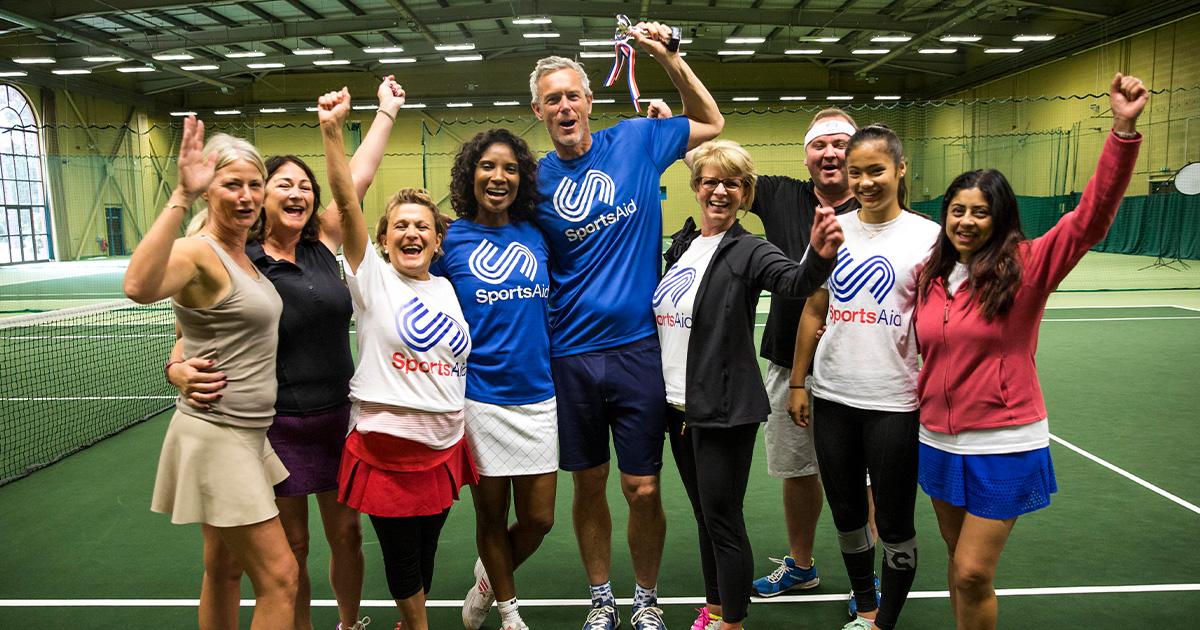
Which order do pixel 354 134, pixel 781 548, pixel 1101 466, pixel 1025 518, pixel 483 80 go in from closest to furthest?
1. pixel 781 548
2. pixel 1025 518
3. pixel 1101 466
4. pixel 354 134
5. pixel 483 80

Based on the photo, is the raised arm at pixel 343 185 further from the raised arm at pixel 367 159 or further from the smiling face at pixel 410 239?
the raised arm at pixel 367 159

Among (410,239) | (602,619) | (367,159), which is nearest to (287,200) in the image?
(367,159)

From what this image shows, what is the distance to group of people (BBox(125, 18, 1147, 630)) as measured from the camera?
2594mm

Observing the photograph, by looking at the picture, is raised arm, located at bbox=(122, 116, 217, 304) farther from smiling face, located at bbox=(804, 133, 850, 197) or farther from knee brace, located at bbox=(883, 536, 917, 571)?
knee brace, located at bbox=(883, 536, 917, 571)

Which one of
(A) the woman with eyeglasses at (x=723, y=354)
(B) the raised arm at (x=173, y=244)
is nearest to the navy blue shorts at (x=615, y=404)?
(A) the woman with eyeglasses at (x=723, y=354)

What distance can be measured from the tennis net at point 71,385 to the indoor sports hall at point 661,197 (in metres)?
0.05

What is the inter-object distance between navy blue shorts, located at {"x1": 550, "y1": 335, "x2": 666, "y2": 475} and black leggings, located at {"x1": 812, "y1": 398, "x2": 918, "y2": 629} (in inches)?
26.5

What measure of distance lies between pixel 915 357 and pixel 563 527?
2.53m

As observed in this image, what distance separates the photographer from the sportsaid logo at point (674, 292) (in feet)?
10.6

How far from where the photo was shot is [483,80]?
30.6 meters

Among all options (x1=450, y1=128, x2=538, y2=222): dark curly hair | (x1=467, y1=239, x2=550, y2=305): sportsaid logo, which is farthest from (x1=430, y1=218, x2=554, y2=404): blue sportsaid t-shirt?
(x1=450, y1=128, x2=538, y2=222): dark curly hair

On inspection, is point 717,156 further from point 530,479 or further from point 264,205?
point 264,205

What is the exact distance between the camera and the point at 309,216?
3.12 metres

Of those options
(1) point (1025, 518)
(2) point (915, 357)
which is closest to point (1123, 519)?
(1) point (1025, 518)
